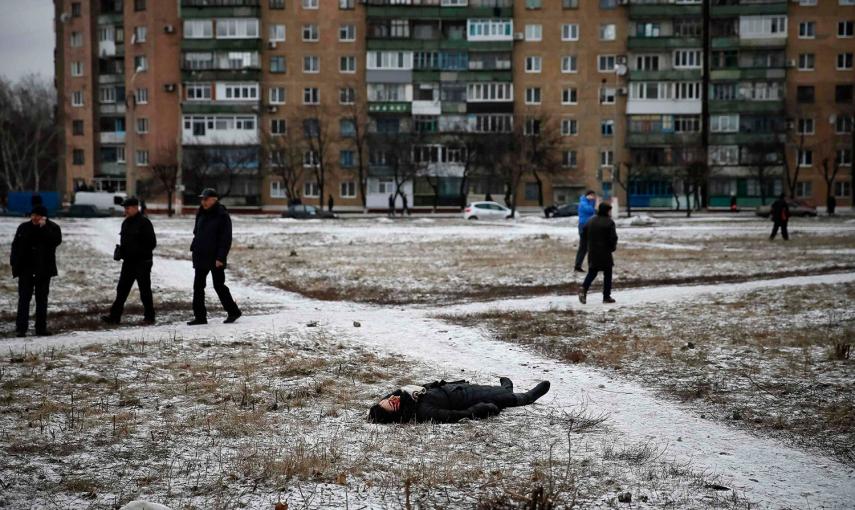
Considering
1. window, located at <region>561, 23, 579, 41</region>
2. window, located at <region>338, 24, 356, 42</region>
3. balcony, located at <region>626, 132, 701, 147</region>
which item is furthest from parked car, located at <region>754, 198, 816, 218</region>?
window, located at <region>338, 24, 356, 42</region>

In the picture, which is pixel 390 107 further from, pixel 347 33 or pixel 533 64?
pixel 533 64

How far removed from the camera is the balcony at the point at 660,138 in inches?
3327

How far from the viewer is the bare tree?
95625 millimetres

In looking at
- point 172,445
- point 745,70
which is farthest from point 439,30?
point 172,445

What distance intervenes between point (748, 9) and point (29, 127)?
77990mm

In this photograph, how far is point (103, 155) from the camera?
317 ft

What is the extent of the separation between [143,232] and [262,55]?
243ft

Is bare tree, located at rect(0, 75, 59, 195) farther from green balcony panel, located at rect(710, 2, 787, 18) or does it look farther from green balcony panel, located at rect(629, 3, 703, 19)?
green balcony panel, located at rect(710, 2, 787, 18)

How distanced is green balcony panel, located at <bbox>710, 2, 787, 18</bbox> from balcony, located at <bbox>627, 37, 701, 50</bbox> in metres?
3.23

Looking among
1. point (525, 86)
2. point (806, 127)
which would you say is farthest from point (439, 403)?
point (806, 127)

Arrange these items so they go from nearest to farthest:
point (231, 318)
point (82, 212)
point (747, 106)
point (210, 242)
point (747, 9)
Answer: point (210, 242), point (231, 318), point (82, 212), point (747, 106), point (747, 9)

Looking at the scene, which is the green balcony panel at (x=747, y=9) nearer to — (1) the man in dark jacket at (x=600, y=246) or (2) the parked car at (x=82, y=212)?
(2) the parked car at (x=82, y=212)

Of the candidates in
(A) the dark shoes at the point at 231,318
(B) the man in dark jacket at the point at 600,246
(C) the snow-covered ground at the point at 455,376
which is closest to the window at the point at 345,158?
(C) the snow-covered ground at the point at 455,376

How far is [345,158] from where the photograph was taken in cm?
8662
